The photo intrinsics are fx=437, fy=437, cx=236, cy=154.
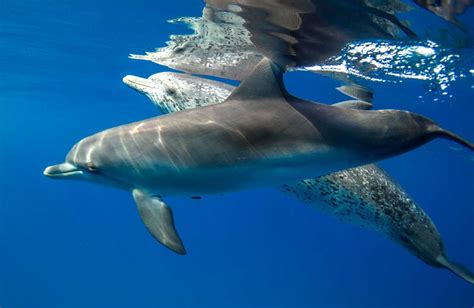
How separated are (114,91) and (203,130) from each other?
81.9ft

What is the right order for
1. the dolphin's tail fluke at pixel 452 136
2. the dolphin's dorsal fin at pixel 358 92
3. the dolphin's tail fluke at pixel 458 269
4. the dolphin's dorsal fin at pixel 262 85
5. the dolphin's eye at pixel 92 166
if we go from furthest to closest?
1. the dolphin's dorsal fin at pixel 358 92
2. the dolphin's tail fluke at pixel 458 269
3. the dolphin's eye at pixel 92 166
4. the dolphin's dorsal fin at pixel 262 85
5. the dolphin's tail fluke at pixel 452 136

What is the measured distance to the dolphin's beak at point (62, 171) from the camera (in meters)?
5.27

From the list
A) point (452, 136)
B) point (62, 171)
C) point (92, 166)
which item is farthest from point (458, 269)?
point (62, 171)

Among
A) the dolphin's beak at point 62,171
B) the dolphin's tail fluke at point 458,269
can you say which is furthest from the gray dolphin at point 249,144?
the dolphin's tail fluke at point 458,269

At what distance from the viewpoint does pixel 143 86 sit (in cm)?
946

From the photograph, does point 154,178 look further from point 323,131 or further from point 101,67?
point 101,67

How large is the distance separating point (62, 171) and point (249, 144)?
2.49 metres

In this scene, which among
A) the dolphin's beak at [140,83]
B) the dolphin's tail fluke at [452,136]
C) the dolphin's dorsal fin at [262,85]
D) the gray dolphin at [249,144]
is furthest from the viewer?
the dolphin's beak at [140,83]

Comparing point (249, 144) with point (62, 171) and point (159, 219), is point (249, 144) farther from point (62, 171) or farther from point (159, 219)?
point (62, 171)

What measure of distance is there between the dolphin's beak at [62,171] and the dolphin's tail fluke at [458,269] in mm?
5636

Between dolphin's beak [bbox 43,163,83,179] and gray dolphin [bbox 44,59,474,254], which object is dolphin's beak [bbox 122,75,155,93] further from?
gray dolphin [bbox 44,59,474,254]

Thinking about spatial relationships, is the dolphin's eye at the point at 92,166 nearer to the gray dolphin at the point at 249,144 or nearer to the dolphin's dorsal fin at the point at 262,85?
the gray dolphin at the point at 249,144

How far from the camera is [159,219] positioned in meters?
4.64

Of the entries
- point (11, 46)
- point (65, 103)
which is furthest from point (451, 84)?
point (65, 103)
